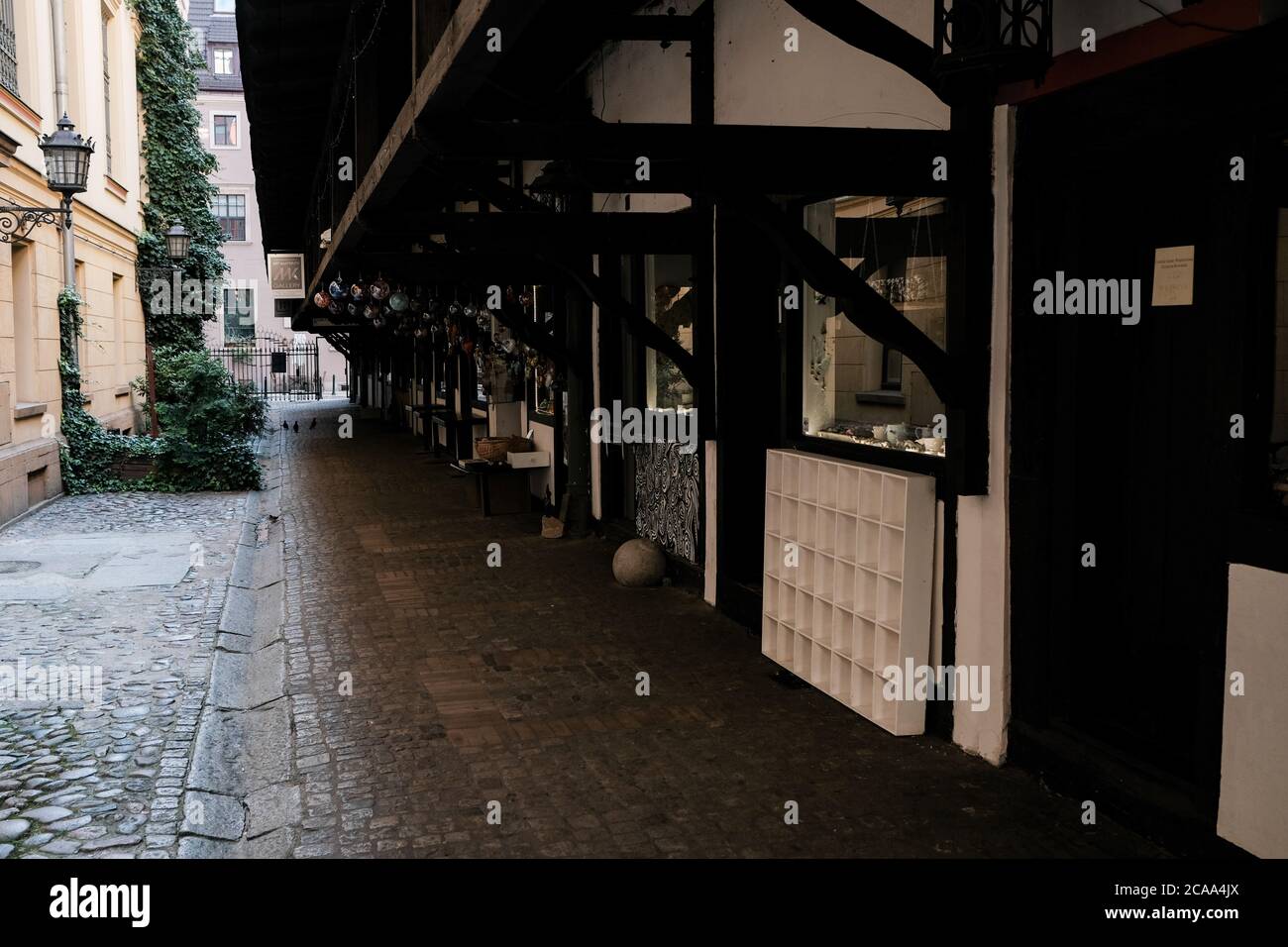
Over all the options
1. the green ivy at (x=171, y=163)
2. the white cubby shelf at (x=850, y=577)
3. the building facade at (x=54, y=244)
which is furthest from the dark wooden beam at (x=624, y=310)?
the green ivy at (x=171, y=163)

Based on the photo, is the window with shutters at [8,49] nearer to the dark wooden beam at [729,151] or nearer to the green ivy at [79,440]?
the green ivy at [79,440]

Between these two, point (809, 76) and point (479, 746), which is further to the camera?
point (809, 76)

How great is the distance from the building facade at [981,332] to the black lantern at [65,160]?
583 cm

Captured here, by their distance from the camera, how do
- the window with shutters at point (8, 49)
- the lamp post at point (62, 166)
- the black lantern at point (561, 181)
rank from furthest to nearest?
the window with shutters at point (8, 49), the lamp post at point (62, 166), the black lantern at point (561, 181)

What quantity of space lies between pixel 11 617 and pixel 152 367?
12.2m

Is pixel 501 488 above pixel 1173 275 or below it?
below

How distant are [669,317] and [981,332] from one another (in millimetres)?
4752

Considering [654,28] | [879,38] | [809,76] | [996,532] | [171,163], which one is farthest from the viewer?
[171,163]

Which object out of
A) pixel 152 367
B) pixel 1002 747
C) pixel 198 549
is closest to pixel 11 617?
pixel 198 549

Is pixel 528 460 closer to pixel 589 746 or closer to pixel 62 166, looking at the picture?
pixel 62 166

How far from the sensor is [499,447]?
1323 cm

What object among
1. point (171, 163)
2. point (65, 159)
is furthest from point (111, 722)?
point (171, 163)

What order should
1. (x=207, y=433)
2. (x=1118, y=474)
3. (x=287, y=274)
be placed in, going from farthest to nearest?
(x=287, y=274)
(x=207, y=433)
(x=1118, y=474)

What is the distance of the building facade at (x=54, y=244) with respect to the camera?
13.2 meters
